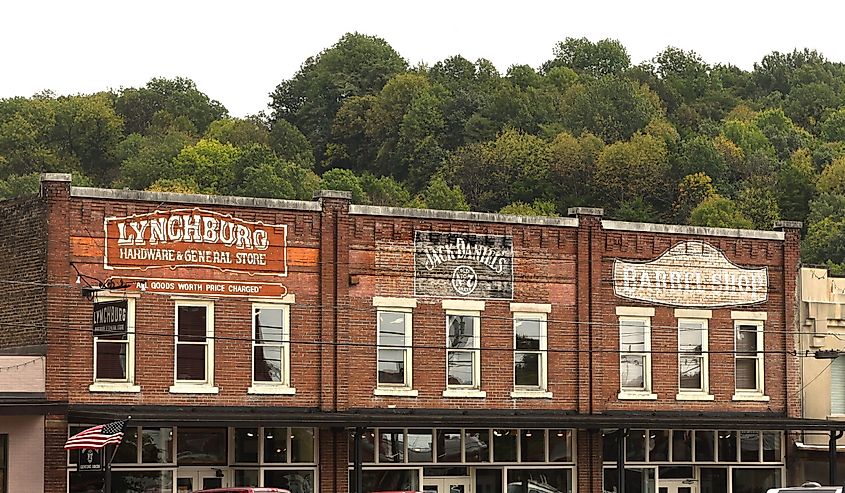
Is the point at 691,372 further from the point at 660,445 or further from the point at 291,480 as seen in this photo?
the point at 291,480

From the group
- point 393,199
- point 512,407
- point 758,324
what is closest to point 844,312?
point 758,324

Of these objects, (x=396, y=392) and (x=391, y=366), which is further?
(x=391, y=366)

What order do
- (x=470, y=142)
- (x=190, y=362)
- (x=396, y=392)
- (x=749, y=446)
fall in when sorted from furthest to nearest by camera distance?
1. (x=470, y=142)
2. (x=749, y=446)
3. (x=396, y=392)
4. (x=190, y=362)

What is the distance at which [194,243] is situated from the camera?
3812 centimetres

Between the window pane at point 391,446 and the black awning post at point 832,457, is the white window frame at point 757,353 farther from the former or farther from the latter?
the window pane at point 391,446

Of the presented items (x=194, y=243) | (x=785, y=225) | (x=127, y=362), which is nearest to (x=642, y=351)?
(x=785, y=225)

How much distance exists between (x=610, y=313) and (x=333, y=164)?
89.7 m

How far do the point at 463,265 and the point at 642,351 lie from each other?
5565mm

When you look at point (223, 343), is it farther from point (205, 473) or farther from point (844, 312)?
point (844, 312)

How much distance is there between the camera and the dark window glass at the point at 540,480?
41.4 metres

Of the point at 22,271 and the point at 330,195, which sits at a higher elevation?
the point at 330,195

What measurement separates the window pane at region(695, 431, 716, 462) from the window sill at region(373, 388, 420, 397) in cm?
818

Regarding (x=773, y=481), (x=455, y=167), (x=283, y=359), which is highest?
(x=455, y=167)

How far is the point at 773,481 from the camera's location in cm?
4444
